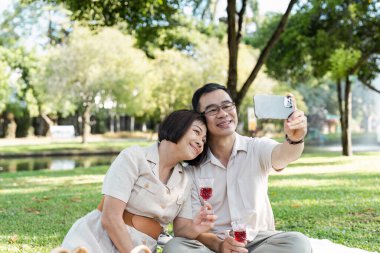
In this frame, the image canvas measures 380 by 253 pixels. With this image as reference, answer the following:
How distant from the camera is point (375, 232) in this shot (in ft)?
20.6

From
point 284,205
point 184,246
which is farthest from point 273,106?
point 284,205

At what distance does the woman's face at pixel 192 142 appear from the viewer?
11.9 ft

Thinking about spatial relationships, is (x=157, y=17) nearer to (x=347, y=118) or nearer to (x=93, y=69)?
(x=347, y=118)

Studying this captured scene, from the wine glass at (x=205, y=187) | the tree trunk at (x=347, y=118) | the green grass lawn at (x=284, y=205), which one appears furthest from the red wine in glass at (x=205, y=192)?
the tree trunk at (x=347, y=118)

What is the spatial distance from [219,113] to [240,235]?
37.0 inches

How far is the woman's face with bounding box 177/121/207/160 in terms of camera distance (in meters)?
3.64

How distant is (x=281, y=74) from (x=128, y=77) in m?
11.0

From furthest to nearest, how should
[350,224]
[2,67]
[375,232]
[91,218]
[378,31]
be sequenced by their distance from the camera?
[2,67] → [378,31] → [350,224] → [375,232] → [91,218]

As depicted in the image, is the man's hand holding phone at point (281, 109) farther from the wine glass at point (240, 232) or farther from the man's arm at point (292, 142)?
the wine glass at point (240, 232)

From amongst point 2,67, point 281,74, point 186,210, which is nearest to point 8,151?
point 2,67

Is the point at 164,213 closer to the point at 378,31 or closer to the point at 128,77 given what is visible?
the point at 378,31

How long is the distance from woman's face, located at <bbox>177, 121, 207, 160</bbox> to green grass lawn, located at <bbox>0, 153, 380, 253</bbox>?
2652 millimetres

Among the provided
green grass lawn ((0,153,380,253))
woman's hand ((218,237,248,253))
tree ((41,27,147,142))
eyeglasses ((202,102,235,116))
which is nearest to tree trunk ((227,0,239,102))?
green grass lawn ((0,153,380,253))

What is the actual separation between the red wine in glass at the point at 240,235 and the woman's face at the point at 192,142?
2.05 ft
